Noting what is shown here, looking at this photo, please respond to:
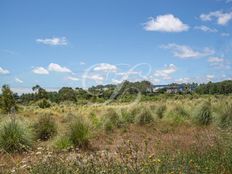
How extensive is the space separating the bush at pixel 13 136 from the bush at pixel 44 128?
2461 millimetres

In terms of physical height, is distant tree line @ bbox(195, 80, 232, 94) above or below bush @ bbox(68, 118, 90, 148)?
above

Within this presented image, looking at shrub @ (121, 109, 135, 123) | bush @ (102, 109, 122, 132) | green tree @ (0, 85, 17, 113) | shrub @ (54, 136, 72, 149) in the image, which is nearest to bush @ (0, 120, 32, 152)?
shrub @ (54, 136, 72, 149)

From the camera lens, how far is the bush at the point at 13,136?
11172mm

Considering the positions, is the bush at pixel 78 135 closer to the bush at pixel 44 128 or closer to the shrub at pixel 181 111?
the bush at pixel 44 128

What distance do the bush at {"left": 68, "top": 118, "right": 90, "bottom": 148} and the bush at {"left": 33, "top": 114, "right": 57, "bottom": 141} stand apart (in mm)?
1951

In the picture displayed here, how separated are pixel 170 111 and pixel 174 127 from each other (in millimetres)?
4226

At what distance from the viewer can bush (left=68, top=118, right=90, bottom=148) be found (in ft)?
40.9

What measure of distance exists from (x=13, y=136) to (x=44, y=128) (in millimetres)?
3065

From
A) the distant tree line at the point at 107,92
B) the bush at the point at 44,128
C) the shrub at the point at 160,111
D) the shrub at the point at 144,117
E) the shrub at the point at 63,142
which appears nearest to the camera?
the shrub at the point at 63,142

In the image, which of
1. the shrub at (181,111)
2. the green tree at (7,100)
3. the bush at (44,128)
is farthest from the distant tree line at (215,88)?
the bush at (44,128)

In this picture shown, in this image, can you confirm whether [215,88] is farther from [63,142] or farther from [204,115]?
[63,142]

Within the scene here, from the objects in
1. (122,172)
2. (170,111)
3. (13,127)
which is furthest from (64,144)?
(170,111)

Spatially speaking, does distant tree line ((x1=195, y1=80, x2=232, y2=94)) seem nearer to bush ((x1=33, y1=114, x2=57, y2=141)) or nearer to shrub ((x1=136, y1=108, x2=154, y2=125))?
shrub ((x1=136, y1=108, x2=154, y2=125))

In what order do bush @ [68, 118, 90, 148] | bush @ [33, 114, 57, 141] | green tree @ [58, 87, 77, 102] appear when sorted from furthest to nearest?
green tree @ [58, 87, 77, 102] < bush @ [33, 114, 57, 141] < bush @ [68, 118, 90, 148]
